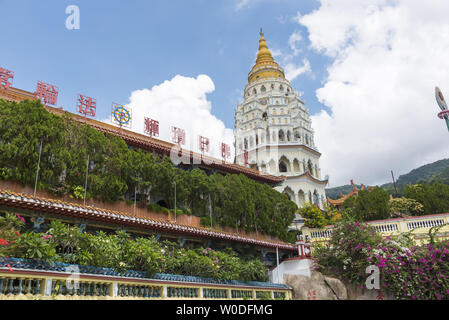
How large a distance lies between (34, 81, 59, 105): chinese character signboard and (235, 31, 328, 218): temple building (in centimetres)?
2207

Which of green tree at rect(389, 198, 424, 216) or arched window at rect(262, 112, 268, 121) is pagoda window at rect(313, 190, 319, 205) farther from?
arched window at rect(262, 112, 268, 121)

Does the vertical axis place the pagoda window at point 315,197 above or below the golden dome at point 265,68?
below

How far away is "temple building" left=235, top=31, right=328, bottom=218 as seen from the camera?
1542 inches

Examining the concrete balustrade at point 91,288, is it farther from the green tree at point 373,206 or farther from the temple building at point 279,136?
the temple building at point 279,136

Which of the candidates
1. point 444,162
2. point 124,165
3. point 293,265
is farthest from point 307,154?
point 444,162

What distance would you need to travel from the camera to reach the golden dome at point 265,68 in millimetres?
45534

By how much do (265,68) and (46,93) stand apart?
32023 millimetres

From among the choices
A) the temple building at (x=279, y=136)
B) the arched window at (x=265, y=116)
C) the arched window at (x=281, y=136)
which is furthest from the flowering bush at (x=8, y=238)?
the arched window at (x=265, y=116)

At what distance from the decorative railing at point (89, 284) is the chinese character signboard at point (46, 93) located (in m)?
11.1

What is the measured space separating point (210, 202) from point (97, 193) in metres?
6.51

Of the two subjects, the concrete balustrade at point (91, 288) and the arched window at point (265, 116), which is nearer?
the concrete balustrade at point (91, 288)

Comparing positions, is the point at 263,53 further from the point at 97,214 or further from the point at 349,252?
the point at 97,214

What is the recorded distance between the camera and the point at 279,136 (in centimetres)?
4284

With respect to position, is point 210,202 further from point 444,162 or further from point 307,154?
point 444,162
